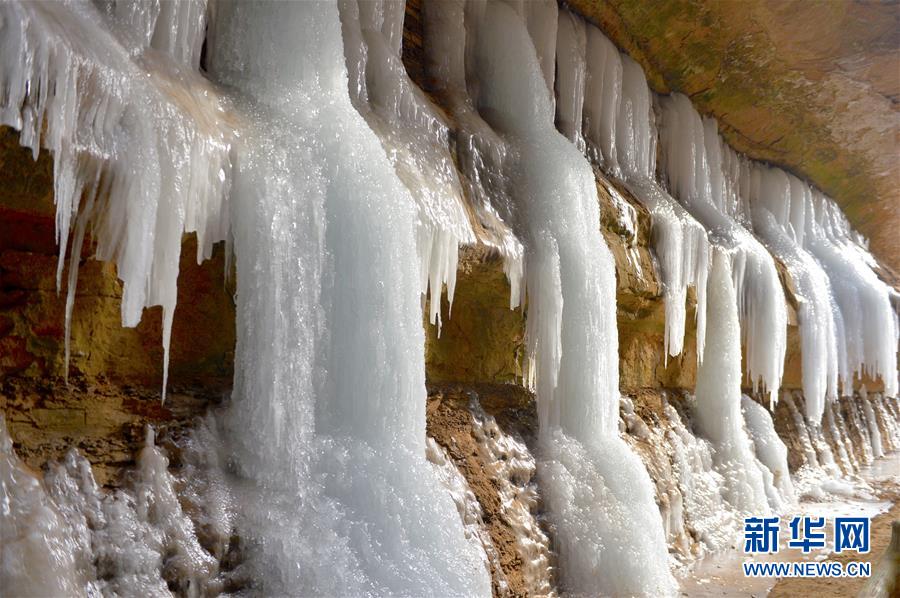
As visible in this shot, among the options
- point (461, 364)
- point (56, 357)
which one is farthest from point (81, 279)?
point (461, 364)

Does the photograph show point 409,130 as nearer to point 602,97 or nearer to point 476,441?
point 476,441

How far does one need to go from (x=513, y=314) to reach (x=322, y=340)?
220 cm

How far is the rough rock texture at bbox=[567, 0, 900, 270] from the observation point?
669 centimetres

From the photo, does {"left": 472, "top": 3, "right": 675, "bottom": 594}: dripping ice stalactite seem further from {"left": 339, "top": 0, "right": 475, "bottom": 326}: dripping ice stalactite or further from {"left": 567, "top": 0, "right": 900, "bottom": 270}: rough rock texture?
{"left": 567, "top": 0, "right": 900, "bottom": 270}: rough rock texture

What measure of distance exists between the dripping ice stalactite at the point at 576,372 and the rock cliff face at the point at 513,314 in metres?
0.23

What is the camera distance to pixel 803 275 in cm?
948

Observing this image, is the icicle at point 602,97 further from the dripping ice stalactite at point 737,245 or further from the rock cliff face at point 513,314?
the dripping ice stalactite at point 737,245

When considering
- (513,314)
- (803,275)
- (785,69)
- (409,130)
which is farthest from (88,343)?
(803,275)

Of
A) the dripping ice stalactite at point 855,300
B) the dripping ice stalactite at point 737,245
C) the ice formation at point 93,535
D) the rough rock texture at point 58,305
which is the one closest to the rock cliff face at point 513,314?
the rough rock texture at point 58,305

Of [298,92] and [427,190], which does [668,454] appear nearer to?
[427,190]

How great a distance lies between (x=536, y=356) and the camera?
15.6 feet

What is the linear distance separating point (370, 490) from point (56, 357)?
4.17 ft

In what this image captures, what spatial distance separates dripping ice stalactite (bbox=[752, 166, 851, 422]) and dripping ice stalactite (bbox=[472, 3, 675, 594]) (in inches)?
194

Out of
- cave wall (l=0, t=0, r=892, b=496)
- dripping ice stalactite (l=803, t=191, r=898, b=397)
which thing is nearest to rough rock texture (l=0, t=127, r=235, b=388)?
cave wall (l=0, t=0, r=892, b=496)
